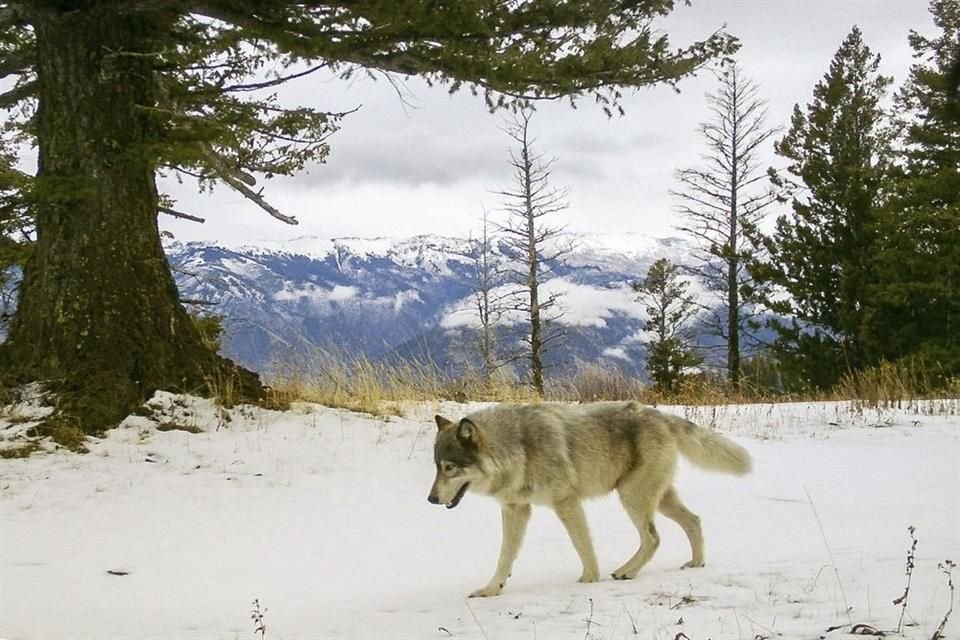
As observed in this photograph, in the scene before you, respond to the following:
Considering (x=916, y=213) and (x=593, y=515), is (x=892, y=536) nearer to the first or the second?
(x=593, y=515)

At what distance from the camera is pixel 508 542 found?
524 centimetres

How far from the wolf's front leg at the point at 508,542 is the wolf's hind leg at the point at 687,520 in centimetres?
112

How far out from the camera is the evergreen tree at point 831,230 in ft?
96.8

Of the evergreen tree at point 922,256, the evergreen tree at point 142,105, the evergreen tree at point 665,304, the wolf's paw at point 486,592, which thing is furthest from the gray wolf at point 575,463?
the evergreen tree at point 665,304

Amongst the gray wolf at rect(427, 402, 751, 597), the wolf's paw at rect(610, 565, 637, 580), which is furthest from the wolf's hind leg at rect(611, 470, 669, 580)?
the wolf's paw at rect(610, 565, 637, 580)

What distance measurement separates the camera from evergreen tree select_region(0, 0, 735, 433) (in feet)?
26.1

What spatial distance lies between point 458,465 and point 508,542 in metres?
0.62

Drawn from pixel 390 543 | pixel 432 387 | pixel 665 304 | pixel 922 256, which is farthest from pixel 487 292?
pixel 390 543

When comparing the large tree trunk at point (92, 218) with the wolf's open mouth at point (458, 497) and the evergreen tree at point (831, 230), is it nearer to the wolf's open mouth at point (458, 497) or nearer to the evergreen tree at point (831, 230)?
the wolf's open mouth at point (458, 497)

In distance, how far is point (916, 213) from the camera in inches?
1056

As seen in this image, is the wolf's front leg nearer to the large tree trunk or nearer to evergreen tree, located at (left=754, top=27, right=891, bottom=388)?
the large tree trunk

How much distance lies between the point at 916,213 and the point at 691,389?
16.6 m

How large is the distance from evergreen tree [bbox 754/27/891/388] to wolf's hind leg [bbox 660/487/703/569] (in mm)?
26280

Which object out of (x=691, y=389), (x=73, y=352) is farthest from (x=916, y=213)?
(x=73, y=352)
